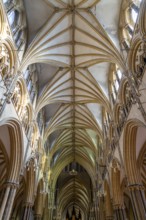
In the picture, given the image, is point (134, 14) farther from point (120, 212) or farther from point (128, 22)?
point (120, 212)

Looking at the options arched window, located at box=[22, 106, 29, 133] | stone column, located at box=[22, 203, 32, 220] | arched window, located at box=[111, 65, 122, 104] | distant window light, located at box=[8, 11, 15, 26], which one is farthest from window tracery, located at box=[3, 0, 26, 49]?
stone column, located at box=[22, 203, 32, 220]

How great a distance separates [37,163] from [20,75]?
7009 millimetres

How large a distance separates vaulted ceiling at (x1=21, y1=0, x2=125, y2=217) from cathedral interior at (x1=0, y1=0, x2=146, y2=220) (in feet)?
0.21

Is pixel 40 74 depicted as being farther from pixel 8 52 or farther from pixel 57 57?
pixel 8 52

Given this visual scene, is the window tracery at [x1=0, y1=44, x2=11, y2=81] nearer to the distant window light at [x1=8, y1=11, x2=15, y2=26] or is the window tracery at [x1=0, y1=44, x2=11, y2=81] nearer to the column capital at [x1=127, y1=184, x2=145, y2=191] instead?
the distant window light at [x1=8, y1=11, x2=15, y2=26]

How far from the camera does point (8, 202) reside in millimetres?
8961

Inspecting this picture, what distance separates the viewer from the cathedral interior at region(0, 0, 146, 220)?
9.39m

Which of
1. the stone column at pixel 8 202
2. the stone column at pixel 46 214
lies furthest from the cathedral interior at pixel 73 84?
the stone column at pixel 46 214

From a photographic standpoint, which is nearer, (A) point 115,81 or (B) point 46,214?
(A) point 115,81

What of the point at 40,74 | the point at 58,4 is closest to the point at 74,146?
the point at 40,74

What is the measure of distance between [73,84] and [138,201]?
32.2 ft

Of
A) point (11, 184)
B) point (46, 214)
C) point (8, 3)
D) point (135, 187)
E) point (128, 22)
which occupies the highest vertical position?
point (128, 22)

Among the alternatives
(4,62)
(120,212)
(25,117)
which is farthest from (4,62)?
(120,212)

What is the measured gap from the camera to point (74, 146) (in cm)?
2320
